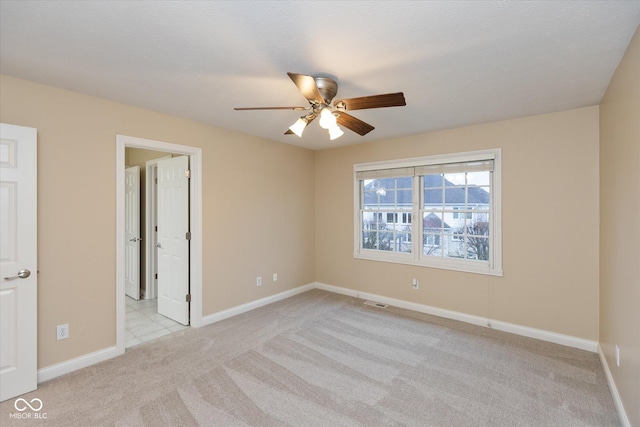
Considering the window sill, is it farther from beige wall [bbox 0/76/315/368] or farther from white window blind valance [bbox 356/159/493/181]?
beige wall [bbox 0/76/315/368]

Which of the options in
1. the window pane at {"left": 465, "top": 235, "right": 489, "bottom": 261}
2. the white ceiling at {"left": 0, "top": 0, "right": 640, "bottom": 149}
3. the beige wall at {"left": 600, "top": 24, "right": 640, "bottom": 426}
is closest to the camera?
the white ceiling at {"left": 0, "top": 0, "right": 640, "bottom": 149}

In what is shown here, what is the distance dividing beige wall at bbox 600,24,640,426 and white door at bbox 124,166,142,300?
17.9ft

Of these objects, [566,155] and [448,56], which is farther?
[566,155]

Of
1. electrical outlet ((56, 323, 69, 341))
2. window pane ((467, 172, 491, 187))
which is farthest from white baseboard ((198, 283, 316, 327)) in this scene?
window pane ((467, 172, 491, 187))

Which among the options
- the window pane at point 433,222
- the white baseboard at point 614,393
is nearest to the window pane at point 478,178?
the window pane at point 433,222

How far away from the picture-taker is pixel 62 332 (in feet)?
8.41

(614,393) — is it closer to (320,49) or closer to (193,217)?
(320,49)

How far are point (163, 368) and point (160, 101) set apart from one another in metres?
2.42

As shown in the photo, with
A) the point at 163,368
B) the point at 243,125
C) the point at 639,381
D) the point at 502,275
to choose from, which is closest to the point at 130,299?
the point at 163,368

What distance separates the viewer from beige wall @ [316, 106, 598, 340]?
2998 mm

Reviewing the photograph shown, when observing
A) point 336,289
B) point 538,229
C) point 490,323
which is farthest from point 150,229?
point 538,229

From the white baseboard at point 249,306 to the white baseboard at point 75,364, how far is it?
93 centimetres

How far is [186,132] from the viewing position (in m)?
3.42

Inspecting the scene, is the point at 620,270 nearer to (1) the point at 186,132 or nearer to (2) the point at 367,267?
(2) the point at 367,267
